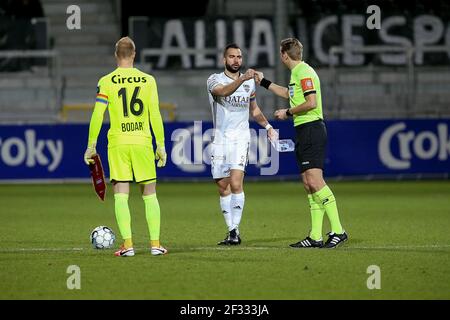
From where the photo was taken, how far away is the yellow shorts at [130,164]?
9.66 meters

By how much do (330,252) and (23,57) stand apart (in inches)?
603

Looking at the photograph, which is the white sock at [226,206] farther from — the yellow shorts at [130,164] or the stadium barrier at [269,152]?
the stadium barrier at [269,152]

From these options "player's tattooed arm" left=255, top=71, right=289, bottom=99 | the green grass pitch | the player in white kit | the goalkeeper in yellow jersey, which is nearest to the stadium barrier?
the green grass pitch

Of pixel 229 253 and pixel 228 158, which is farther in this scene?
pixel 228 158

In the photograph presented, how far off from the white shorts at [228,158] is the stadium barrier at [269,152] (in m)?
9.20

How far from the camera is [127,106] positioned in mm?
9680

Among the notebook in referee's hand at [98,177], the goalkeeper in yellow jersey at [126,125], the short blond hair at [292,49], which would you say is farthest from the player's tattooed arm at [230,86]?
the notebook in referee's hand at [98,177]

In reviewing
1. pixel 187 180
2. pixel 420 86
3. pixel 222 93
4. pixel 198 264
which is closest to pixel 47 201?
pixel 187 180

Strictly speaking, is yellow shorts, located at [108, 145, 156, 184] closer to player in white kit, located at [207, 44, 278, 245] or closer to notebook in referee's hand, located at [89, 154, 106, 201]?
notebook in referee's hand, located at [89, 154, 106, 201]

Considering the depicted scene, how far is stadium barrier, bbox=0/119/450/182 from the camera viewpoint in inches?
810

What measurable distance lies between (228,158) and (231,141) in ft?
0.61

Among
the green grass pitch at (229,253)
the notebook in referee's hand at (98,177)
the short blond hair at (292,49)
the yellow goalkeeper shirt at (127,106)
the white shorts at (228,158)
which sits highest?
the short blond hair at (292,49)

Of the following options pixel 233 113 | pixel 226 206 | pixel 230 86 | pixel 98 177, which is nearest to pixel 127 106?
pixel 98 177

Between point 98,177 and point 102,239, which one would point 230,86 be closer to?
point 98,177
